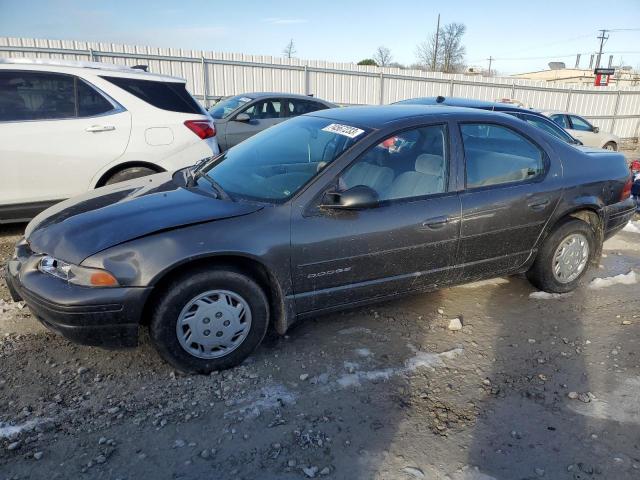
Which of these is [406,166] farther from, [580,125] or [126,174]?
[580,125]

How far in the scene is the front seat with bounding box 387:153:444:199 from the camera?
3.28 metres

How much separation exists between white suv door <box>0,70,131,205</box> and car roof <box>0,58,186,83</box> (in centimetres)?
5

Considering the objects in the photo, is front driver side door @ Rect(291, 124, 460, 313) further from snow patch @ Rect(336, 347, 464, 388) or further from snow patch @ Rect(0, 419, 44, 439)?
snow patch @ Rect(0, 419, 44, 439)

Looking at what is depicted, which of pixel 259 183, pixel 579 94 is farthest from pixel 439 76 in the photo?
pixel 259 183

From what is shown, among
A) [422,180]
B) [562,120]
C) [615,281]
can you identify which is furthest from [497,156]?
[562,120]

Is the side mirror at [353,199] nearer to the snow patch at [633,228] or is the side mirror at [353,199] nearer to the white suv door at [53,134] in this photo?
the white suv door at [53,134]

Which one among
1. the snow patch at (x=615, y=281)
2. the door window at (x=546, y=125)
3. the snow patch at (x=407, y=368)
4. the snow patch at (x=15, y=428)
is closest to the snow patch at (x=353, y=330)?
the snow patch at (x=407, y=368)

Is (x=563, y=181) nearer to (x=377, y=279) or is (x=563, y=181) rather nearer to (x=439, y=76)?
(x=377, y=279)

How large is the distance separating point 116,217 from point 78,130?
2.49 m

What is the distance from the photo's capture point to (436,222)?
329 centimetres

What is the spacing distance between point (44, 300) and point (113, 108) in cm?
294

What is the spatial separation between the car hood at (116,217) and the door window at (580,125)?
13.4m

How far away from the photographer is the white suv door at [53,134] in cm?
460

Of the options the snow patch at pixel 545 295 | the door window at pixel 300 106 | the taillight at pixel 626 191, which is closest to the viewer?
the snow patch at pixel 545 295
